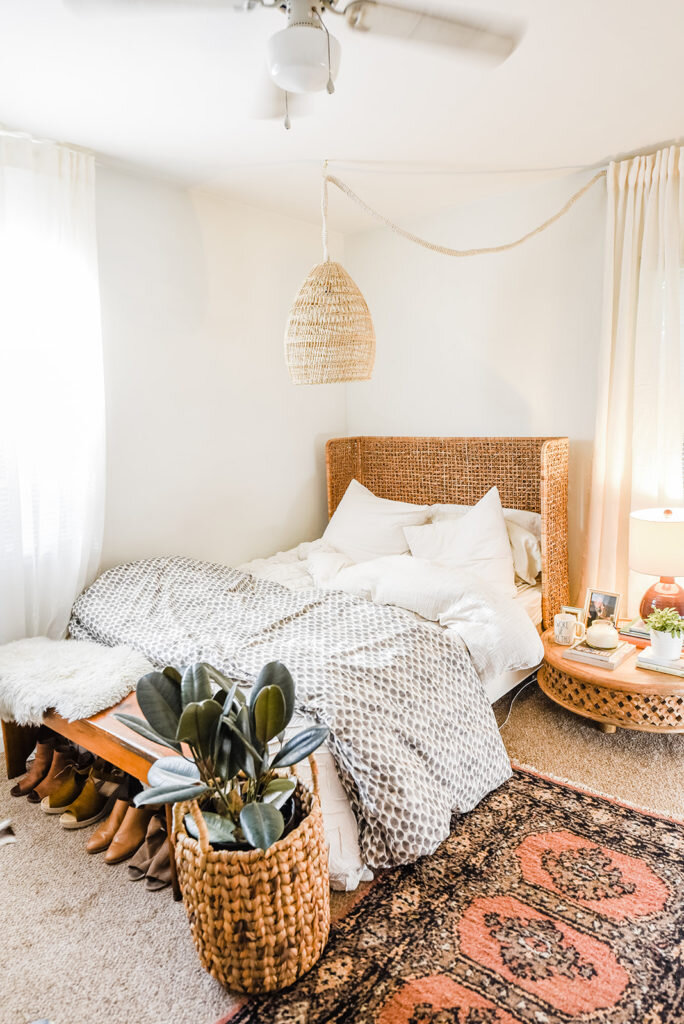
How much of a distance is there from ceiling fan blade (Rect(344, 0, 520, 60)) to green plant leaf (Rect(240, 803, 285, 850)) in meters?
2.00

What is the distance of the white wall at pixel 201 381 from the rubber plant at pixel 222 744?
159cm

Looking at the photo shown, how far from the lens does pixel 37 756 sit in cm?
234

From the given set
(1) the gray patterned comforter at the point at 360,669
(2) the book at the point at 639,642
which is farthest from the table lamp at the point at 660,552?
(1) the gray patterned comforter at the point at 360,669

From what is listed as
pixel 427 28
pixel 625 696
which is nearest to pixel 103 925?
pixel 625 696

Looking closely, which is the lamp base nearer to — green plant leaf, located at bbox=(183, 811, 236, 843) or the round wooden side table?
the round wooden side table

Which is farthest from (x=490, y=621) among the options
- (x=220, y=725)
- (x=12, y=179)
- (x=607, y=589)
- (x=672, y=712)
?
(x=12, y=179)

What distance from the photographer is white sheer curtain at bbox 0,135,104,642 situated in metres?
2.43

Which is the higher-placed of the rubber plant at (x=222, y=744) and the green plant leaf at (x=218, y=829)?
the rubber plant at (x=222, y=744)

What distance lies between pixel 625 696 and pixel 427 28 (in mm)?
2329

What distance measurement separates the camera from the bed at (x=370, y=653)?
1798 mm

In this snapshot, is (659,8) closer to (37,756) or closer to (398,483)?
(398,483)

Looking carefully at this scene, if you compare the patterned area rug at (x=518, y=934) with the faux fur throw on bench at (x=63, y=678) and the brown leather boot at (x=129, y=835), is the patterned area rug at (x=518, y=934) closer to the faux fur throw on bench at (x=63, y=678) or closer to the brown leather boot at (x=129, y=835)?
the brown leather boot at (x=129, y=835)

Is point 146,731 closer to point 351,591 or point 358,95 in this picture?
point 351,591

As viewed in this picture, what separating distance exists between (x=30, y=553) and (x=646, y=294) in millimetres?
2899
